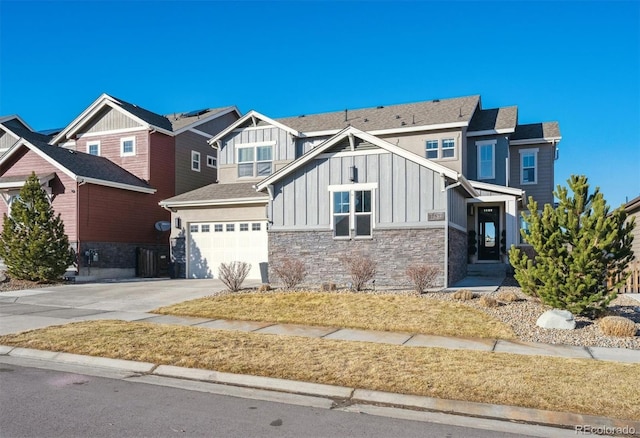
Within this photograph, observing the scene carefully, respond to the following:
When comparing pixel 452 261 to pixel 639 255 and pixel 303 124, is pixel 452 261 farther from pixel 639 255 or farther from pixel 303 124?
pixel 303 124

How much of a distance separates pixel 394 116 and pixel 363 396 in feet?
65.8

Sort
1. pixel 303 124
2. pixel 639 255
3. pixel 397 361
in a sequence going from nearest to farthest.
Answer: pixel 397 361
pixel 639 255
pixel 303 124

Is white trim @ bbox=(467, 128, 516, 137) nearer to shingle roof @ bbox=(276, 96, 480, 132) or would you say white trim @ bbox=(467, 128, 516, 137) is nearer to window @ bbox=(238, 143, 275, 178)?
shingle roof @ bbox=(276, 96, 480, 132)

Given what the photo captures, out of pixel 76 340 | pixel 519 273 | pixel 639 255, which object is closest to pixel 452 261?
pixel 519 273

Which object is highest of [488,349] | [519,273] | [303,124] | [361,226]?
[303,124]

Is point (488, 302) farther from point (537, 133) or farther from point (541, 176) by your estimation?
point (537, 133)

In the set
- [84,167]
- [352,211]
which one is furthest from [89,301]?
[84,167]

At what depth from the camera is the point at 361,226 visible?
55.4 feet

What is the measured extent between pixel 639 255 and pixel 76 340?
67.7 feet

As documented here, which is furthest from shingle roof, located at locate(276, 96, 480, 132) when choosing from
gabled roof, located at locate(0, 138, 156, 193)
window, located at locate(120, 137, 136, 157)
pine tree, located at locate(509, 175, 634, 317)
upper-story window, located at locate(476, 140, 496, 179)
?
pine tree, located at locate(509, 175, 634, 317)

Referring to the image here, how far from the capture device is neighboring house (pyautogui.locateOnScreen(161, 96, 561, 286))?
53.4 ft

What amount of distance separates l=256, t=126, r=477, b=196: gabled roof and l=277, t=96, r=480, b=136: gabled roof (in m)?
5.40

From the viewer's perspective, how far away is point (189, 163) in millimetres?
28828

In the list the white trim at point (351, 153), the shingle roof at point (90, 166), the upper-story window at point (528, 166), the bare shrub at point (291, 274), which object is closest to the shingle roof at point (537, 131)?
the upper-story window at point (528, 166)
